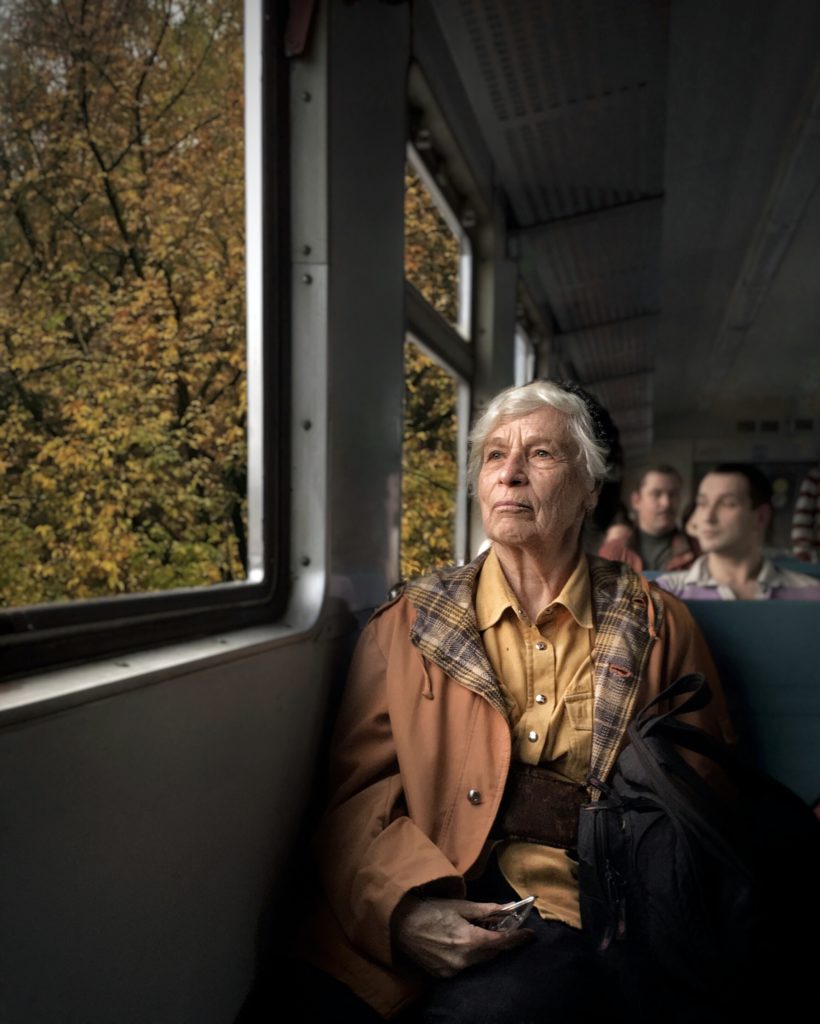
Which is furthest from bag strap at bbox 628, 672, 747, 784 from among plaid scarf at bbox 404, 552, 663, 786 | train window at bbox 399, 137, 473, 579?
train window at bbox 399, 137, 473, 579

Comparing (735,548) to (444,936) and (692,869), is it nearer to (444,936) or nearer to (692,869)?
(692,869)

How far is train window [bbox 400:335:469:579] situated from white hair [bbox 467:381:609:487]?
50 centimetres

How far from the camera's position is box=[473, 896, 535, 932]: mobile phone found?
4.80ft

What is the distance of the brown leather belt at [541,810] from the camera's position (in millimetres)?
1569

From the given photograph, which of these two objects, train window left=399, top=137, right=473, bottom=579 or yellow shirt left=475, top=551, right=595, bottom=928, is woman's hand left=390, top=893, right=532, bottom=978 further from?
train window left=399, top=137, right=473, bottom=579

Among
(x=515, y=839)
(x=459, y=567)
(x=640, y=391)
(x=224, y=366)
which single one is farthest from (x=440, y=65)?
(x=640, y=391)

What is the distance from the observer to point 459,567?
6.05 feet

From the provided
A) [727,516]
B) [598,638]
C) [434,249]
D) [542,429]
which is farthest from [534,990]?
[434,249]

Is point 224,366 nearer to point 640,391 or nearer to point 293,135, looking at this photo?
point 293,135

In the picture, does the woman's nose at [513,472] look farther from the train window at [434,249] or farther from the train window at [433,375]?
the train window at [434,249]

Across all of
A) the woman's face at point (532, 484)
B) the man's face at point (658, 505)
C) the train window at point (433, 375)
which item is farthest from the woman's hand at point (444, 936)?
the man's face at point (658, 505)

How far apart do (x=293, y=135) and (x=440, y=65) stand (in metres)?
1.23

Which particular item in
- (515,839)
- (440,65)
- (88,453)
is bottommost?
(515,839)

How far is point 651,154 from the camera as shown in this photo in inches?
155
